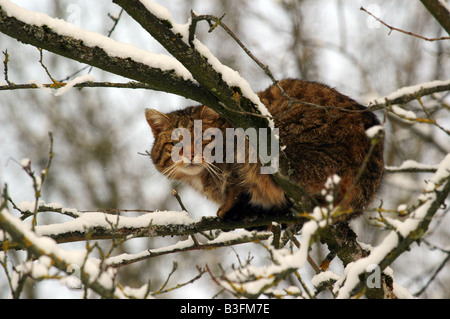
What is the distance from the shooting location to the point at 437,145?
770 cm

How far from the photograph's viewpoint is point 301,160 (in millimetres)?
3445

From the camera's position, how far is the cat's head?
14.1ft

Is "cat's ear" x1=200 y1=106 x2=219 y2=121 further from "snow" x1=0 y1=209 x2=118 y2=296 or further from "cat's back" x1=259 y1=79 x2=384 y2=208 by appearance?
"snow" x1=0 y1=209 x2=118 y2=296

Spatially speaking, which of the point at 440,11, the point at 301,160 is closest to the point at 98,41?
the point at 301,160

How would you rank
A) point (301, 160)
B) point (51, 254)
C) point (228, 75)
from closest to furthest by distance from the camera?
1. point (51, 254)
2. point (228, 75)
3. point (301, 160)

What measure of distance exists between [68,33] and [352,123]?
206 centimetres

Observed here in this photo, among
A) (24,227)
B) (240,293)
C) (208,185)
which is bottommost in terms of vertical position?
(240,293)

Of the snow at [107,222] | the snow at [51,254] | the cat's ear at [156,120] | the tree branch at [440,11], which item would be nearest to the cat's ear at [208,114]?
the cat's ear at [156,120]

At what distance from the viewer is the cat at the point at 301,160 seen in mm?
3404

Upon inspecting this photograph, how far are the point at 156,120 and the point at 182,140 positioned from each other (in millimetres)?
429

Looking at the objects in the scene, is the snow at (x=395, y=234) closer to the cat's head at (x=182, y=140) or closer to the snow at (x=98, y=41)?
the snow at (x=98, y=41)

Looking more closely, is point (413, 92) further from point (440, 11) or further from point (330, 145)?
Result: point (330, 145)

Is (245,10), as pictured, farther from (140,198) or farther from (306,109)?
(306,109)

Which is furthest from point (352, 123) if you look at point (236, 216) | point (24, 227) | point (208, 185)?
point (24, 227)
